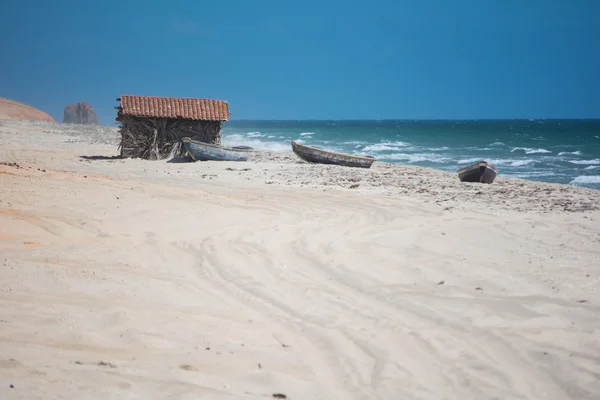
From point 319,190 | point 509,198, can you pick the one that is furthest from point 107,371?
point 509,198

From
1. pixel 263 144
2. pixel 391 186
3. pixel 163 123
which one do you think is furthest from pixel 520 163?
pixel 163 123

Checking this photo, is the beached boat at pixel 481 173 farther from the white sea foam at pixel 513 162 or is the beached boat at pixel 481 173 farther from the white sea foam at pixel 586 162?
the white sea foam at pixel 586 162

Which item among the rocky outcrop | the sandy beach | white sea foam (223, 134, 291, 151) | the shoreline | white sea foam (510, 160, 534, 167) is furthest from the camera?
the rocky outcrop

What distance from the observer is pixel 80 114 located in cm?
10788

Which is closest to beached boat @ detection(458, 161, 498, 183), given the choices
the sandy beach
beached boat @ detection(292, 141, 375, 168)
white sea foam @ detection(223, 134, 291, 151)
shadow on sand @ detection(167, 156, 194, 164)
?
beached boat @ detection(292, 141, 375, 168)

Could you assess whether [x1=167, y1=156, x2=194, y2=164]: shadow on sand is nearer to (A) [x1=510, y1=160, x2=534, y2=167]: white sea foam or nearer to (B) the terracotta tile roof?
(B) the terracotta tile roof

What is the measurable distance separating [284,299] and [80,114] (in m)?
114

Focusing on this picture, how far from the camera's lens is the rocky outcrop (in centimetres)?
10750

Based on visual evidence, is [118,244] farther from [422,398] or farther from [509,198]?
[509,198]

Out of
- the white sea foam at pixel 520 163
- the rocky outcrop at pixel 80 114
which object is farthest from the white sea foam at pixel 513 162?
the rocky outcrop at pixel 80 114

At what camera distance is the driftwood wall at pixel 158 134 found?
66.8 feet

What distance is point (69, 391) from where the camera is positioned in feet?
9.55

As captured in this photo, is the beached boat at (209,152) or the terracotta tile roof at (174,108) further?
the terracotta tile roof at (174,108)

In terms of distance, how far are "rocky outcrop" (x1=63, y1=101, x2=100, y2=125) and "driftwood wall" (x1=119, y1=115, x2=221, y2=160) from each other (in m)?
92.8
